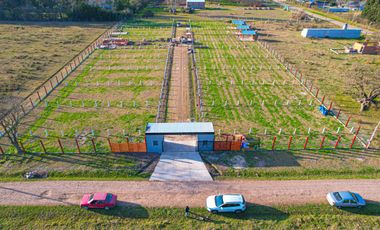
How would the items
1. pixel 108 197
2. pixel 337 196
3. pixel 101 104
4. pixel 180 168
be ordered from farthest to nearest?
1. pixel 101 104
2. pixel 180 168
3. pixel 337 196
4. pixel 108 197

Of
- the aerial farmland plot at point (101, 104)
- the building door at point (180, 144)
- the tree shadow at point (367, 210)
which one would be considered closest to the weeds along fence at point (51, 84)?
the aerial farmland plot at point (101, 104)

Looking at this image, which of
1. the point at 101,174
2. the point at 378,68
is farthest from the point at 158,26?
the point at 101,174

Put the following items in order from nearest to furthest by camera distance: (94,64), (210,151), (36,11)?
(210,151)
(94,64)
(36,11)

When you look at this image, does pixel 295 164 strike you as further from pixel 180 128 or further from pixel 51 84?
pixel 51 84

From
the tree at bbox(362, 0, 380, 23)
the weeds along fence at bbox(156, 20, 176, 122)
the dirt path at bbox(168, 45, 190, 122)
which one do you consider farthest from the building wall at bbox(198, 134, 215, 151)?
the tree at bbox(362, 0, 380, 23)

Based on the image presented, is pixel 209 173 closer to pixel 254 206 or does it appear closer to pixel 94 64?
pixel 254 206

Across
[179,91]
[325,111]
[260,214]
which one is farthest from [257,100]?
[260,214]
